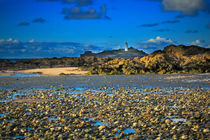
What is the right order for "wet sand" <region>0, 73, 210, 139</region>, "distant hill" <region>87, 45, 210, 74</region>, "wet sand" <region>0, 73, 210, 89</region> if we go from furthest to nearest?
1. "distant hill" <region>87, 45, 210, 74</region>
2. "wet sand" <region>0, 73, 210, 89</region>
3. "wet sand" <region>0, 73, 210, 139</region>

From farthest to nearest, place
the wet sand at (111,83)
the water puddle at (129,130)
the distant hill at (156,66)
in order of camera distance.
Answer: the distant hill at (156,66), the wet sand at (111,83), the water puddle at (129,130)

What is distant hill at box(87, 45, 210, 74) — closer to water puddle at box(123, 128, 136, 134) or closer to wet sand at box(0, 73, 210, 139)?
wet sand at box(0, 73, 210, 139)

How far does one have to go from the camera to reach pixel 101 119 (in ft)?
27.4

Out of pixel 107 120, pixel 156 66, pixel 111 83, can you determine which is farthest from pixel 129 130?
pixel 156 66

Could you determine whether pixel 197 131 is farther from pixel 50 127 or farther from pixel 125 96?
pixel 125 96

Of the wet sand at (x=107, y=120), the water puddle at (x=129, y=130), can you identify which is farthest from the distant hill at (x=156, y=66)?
the water puddle at (x=129, y=130)

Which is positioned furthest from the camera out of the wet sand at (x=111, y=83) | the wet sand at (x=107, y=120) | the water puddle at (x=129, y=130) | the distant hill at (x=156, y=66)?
the distant hill at (x=156, y=66)

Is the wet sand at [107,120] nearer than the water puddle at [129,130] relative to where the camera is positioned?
Yes

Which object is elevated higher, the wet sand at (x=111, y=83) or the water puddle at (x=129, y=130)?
the wet sand at (x=111, y=83)

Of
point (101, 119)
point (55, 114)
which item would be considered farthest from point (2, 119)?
point (101, 119)

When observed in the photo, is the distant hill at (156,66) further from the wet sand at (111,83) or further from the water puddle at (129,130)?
the water puddle at (129,130)

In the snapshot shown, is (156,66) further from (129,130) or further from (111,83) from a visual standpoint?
(129,130)

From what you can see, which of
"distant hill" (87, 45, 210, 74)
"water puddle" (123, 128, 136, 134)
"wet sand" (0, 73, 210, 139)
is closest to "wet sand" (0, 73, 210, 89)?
"wet sand" (0, 73, 210, 139)

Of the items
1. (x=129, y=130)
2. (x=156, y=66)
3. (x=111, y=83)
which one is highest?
(x=156, y=66)
